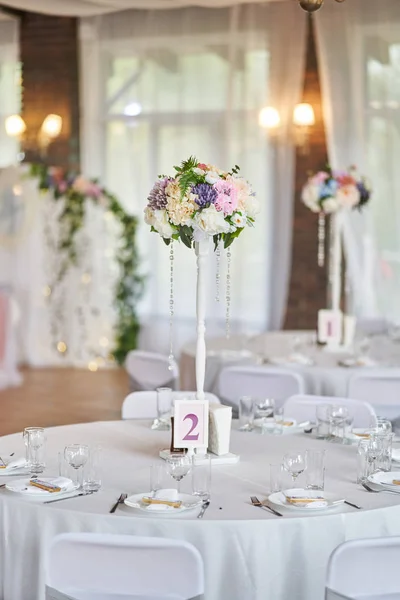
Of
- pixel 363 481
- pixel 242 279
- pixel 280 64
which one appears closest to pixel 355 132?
pixel 280 64

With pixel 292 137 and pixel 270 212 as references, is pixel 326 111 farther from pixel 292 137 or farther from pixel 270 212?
pixel 270 212

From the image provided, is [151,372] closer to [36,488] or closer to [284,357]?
[284,357]

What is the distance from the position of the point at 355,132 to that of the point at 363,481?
271 inches

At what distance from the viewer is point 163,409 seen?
13.2ft

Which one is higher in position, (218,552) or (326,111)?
(326,111)

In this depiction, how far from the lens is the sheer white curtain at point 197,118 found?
32.3 feet

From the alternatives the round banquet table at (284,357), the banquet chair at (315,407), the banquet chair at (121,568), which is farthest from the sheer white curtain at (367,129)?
the banquet chair at (121,568)

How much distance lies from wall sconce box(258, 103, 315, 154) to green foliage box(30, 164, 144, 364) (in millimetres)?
1713

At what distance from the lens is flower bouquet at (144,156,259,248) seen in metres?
3.31

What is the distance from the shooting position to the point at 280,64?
980 cm

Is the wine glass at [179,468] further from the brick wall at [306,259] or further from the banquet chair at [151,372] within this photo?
the brick wall at [306,259]

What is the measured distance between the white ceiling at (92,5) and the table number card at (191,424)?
20.9 feet

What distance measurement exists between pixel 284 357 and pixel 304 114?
14.6 ft

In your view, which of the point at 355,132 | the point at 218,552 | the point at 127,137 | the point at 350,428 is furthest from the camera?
the point at 127,137
